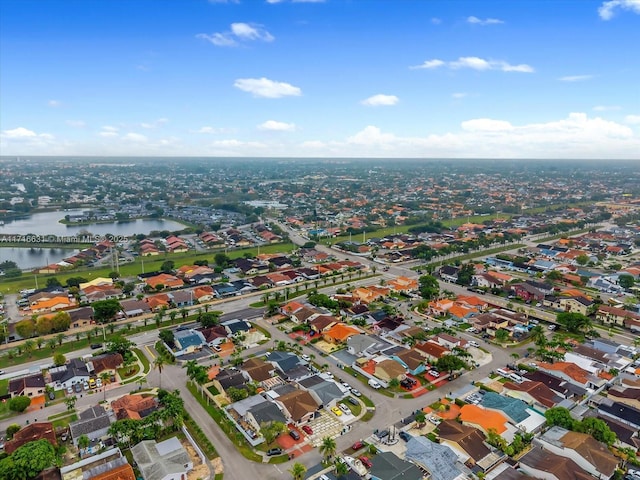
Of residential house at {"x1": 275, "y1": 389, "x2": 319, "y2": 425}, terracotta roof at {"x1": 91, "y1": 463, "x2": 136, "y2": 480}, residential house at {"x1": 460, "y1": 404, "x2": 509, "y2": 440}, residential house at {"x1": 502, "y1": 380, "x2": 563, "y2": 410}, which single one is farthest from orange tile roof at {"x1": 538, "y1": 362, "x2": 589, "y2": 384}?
terracotta roof at {"x1": 91, "y1": 463, "x2": 136, "y2": 480}

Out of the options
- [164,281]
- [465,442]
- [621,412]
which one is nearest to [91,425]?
[465,442]

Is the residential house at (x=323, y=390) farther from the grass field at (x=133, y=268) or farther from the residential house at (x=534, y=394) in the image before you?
the grass field at (x=133, y=268)

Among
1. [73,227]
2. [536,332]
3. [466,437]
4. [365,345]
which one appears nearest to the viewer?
[466,437]

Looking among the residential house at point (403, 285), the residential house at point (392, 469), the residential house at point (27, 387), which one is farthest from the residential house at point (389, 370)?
the residential house at point (27, 387)

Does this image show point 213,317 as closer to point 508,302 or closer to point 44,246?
point 508,302

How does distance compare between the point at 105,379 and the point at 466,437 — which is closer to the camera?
the point at 466,437

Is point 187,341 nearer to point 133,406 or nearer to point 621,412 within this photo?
point 133,406

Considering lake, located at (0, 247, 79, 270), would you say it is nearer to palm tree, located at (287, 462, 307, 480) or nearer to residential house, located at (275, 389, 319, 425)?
residential house, located at (275, 389, 319, 425)
